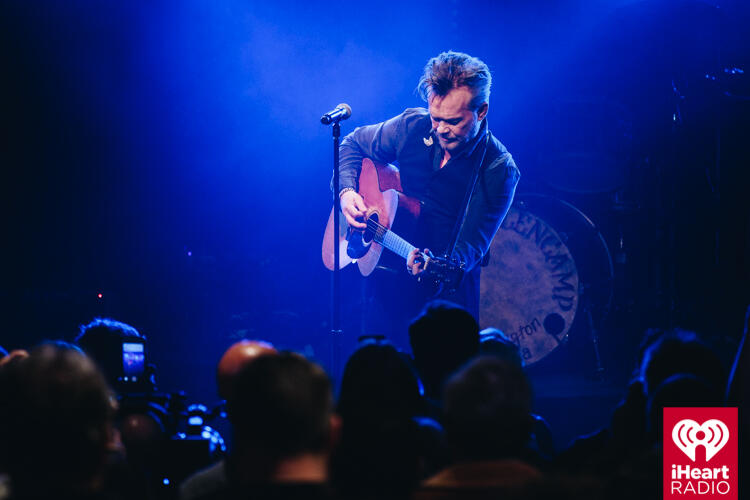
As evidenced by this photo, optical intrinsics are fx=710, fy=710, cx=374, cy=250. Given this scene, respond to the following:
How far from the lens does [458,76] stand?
21.4ft

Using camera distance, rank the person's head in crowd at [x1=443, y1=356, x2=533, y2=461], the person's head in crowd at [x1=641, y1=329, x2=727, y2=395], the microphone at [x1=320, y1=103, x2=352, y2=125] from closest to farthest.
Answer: the person's head in crowd at [x1=443, y1=356, x2=533, y2=461] < the person's head in crowd at [x1=641, y1=329, x2=727, y2=395] < the microphone at [x1=320, y1=103, x2=352, y2=125]

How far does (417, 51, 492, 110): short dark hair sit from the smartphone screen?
4114 mm

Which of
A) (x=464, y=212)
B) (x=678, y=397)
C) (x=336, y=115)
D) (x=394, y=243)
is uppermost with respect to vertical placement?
(x=336, y=115)

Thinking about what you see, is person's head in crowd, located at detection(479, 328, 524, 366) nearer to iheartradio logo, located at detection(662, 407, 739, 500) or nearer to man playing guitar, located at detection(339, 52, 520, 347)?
iheartradio logo, located at detection(662, 407, 739, 500)

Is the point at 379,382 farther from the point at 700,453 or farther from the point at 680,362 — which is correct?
the point at 700,453

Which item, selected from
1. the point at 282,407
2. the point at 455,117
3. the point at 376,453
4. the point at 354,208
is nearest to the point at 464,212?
the point at 455,117

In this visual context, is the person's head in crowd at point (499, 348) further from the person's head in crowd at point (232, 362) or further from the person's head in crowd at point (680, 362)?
the person's head in crowd at point (232, 362)

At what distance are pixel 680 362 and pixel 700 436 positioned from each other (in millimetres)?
246

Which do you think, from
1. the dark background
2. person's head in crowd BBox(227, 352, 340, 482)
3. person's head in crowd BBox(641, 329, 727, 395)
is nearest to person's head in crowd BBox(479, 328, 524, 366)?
person's head in crowd BBox(641, 329, 727, 395)

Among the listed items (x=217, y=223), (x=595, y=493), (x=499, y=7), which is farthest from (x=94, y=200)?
(x=595, y=493)

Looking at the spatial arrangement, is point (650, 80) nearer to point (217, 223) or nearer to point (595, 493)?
point (217, 223)

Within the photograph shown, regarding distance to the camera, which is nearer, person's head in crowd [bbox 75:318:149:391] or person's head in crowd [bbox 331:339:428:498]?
person's head in crowd [bbox 331:339:428:498]

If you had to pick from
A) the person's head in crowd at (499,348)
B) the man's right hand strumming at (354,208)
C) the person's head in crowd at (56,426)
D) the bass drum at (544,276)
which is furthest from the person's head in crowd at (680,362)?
the bass drum at (544,276)

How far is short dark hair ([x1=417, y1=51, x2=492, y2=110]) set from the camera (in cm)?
653
